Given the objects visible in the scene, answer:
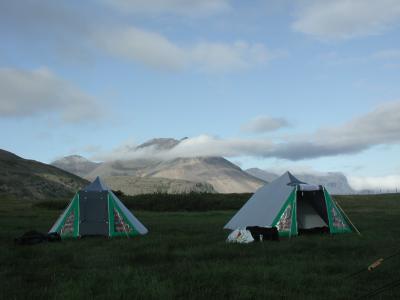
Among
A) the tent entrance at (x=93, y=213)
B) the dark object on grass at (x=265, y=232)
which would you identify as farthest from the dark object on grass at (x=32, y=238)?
the dark object on grass at (x=265, y=232)

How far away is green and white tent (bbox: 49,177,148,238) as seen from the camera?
21.2 meters

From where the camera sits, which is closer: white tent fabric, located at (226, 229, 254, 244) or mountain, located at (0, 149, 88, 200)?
white tent fabric, located at (226, 229, 254, 244)

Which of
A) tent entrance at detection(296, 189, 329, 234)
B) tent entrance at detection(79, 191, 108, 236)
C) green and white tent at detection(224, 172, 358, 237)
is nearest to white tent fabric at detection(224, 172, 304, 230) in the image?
green and white tent at detection(224, 172, 358, 237)

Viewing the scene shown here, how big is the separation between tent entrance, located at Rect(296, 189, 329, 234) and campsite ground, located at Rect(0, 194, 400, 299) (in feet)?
14.8

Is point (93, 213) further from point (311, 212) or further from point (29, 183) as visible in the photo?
point (29, 183)

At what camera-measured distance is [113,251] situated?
1532 cm

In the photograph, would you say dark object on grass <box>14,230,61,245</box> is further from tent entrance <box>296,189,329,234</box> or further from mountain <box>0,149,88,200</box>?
mountain <box>0,149,88,200</box>

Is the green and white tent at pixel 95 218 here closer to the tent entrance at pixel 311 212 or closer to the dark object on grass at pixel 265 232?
the dark object on grass at pixel 265 232

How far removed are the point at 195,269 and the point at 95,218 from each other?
37.5 ft

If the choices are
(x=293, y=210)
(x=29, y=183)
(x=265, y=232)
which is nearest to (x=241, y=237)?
(x=265, y=232)

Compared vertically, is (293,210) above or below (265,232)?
above

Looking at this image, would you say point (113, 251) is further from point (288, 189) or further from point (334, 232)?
point (334, 232)

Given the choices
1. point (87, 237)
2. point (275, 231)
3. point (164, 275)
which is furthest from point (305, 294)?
point (87, 237)

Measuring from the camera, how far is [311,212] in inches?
894
